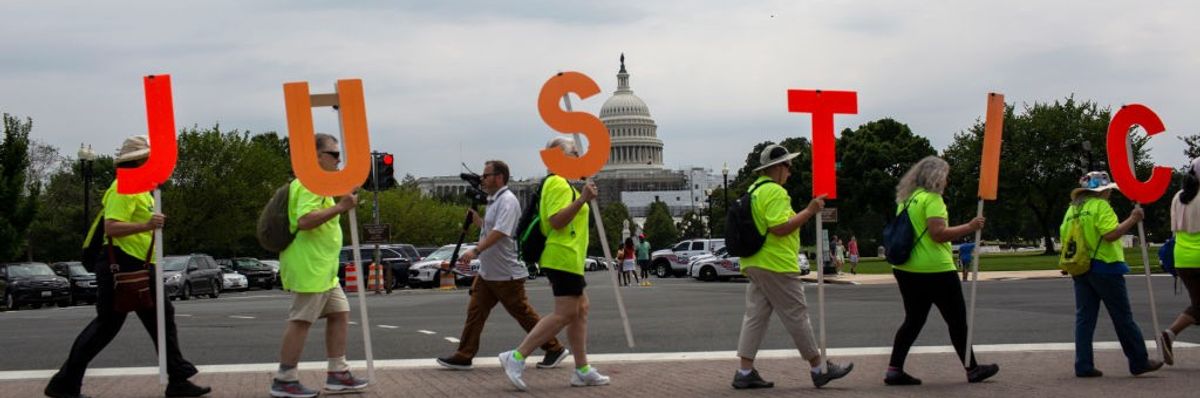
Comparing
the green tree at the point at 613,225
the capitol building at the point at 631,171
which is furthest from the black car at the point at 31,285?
the capitol building at the point at 631,171

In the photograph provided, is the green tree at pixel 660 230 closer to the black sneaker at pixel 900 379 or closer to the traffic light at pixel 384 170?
the traffic light at pixel 384 170

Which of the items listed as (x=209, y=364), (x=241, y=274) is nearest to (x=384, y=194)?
(x=241, y=274)

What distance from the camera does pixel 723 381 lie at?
362 inches

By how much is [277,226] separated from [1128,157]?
243 inches

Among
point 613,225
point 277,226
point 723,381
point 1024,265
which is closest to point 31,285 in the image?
point 277,226

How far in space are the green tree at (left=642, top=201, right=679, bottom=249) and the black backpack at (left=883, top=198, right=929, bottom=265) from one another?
13708 cm

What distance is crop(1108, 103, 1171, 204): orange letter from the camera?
9.87 metres

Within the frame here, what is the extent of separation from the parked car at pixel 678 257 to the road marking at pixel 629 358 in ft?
116

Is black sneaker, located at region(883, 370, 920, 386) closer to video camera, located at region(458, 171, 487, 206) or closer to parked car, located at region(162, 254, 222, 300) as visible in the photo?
video camera, located at region(458, 171, 487, 206)

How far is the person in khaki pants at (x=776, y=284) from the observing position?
841 centimetres

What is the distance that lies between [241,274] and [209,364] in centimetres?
3486

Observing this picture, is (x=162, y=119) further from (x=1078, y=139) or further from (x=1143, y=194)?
(x=1078, y=139)

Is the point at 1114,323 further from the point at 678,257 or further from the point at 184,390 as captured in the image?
the point at 678,257

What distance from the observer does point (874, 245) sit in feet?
333
